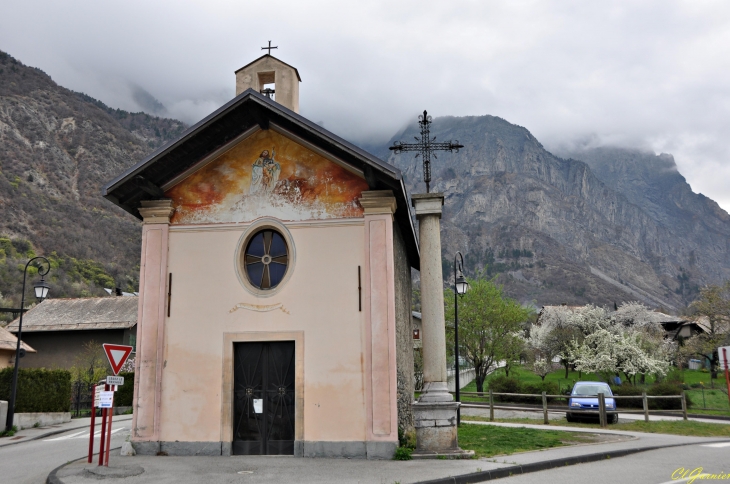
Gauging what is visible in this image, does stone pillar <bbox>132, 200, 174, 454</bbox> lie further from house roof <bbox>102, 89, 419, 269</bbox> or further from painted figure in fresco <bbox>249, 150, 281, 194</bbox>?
painted figure in fresco <bbox>249, 150, 281, 194</bbox>

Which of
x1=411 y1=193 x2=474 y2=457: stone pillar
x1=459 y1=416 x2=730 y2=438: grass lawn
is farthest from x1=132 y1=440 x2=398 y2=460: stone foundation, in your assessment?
x1=459 y1=416 x2=730 y2=438: grass lawn

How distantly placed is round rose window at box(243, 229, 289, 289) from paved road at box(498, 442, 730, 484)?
20.9 ft

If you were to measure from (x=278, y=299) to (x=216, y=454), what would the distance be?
340cm

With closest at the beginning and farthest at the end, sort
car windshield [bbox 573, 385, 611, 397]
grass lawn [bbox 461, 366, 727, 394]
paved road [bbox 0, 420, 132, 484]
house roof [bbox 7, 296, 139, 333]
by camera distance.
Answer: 1. paved road [bbox 0, 420, 132, 484]
2. car windshield [bbox 573, 385, 611, 397]
3. house roof [bbox 7, 296, 139, 333]
4. grass lawn [bbox 461, 366, 727, 394]

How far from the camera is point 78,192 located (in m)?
101

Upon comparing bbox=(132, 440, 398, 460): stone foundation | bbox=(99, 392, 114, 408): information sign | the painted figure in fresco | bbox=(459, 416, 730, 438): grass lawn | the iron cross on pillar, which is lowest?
bbox=(459, 416, 730, 438): grass lawn

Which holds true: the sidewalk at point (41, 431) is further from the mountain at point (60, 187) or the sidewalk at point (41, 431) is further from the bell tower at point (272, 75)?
the mountain at point (60, 187)

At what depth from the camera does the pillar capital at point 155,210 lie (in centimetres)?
1354

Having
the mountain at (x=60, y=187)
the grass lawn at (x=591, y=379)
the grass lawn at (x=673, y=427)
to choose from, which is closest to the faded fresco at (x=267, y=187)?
the grass lawn at (x=673, y=427)

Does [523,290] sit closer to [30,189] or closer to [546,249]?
[546,249]

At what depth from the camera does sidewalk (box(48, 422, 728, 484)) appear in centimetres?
970

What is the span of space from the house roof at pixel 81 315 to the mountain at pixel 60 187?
17.9 m

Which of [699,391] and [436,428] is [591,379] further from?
[436,428]

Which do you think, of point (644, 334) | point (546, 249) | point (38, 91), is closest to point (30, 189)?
point (38, 91)
